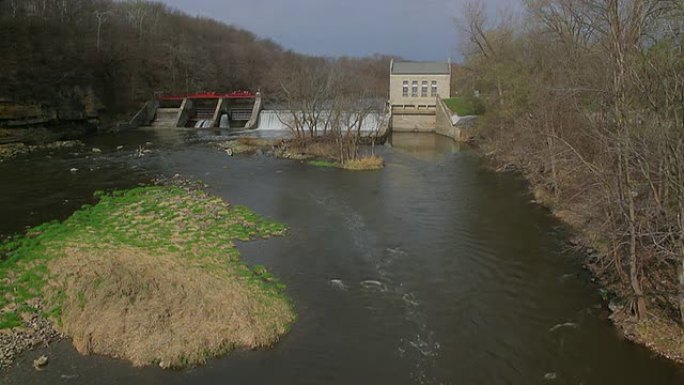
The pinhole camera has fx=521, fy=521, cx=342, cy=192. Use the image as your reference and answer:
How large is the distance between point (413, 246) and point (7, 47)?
46200 millimetres

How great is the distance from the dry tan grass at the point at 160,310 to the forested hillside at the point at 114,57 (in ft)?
122

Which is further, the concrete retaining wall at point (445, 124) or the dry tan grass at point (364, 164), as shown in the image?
the concrete retaining wall at point (445, 124)

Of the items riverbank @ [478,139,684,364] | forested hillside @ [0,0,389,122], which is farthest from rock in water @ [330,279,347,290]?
forested hillside @ [0,0,389,122]

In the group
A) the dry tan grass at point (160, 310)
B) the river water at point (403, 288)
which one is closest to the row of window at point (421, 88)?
the river water at point (403, 288)

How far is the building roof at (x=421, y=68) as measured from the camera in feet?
186

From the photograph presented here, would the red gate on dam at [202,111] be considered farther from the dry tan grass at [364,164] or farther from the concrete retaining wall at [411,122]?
the dry tan grass at [364,164]

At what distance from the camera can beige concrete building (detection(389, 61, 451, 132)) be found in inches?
2168

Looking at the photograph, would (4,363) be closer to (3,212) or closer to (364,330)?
(364,330)

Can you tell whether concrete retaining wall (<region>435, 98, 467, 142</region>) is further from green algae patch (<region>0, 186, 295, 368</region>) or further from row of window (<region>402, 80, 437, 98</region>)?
green algae patch (<region>0, 186, 295, 368</region>)

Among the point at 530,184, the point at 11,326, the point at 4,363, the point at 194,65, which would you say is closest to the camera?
the point at 4,363

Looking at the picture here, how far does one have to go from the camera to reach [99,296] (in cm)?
1174

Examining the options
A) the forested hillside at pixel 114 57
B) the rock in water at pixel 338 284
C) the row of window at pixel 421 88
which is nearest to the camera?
the rock in water at pixel 338 284

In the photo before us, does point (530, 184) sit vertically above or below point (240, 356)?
above

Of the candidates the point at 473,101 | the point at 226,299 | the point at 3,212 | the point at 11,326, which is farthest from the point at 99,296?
the point at 473,101
